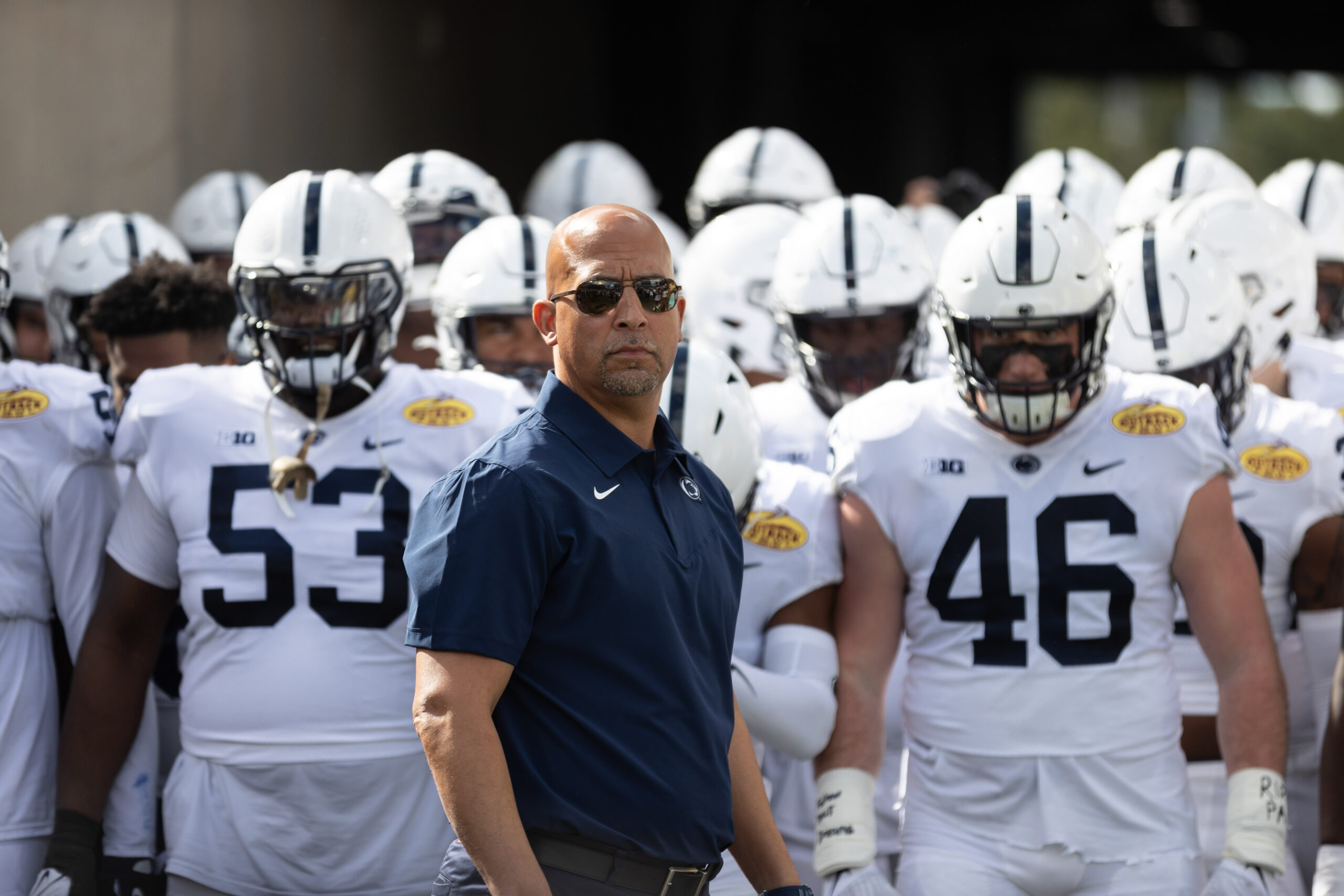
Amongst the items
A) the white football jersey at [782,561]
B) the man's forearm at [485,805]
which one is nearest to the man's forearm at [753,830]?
the man's forearm at [485,805]

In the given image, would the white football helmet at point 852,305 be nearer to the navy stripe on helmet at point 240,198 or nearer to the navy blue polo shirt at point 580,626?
the navy blue polo shirt at point 580,626

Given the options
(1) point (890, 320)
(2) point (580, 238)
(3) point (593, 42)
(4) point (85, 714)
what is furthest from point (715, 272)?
(3) point (593, 42)

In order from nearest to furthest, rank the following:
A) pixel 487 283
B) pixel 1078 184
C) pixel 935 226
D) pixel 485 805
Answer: pixel 485 805, pixel 487 283, pixel 1078 184, pixel 935 226

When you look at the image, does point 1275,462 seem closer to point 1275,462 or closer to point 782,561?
point 1275,462

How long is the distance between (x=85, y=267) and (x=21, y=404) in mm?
1984

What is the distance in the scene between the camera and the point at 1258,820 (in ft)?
10.9

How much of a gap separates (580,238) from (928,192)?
754 cm

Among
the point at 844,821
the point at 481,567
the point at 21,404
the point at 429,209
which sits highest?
the point at 429,209

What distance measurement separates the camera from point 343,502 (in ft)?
12.0

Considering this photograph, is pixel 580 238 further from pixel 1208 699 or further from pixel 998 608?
pixel 1208 699

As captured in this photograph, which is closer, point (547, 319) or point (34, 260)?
point (547, 319)

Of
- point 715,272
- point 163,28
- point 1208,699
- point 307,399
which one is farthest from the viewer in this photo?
point 163,28

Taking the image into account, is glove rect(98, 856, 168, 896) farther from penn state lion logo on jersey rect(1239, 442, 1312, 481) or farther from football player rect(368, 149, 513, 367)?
penn state lion logo on jersey rect(1239, 442, 1312, 481)

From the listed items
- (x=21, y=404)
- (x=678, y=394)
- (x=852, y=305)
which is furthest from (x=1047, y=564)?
(x=21, y=404)
